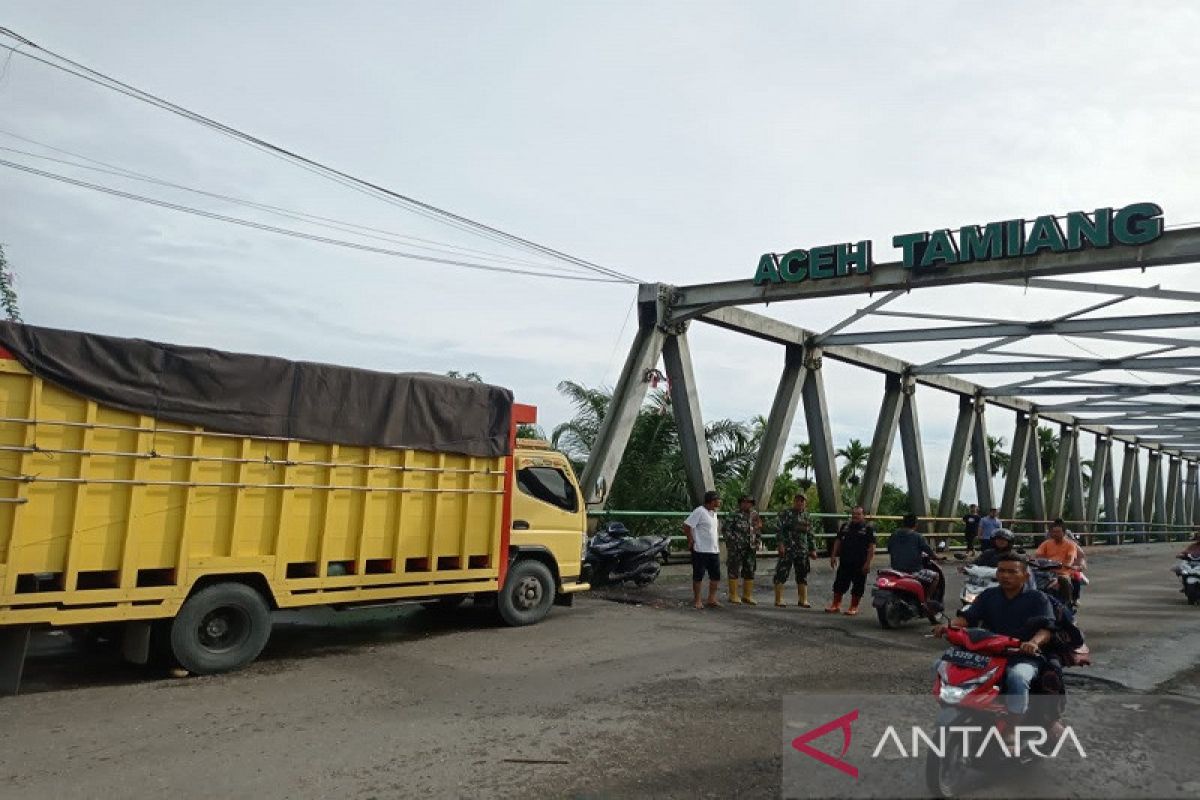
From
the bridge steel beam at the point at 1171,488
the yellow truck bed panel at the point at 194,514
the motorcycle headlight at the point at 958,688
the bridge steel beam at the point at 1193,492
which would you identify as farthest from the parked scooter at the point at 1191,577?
the bridge steel beam at the point at 1193,492

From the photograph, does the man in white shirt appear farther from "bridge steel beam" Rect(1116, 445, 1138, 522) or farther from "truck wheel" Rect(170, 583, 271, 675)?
"bridge steel beam" Rect(1116, 445, 1138, 522)

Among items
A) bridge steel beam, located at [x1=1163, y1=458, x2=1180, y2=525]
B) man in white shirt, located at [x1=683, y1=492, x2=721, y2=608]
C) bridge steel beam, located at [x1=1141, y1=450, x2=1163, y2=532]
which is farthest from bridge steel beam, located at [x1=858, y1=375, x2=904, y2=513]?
bridge steel beam, located at [x1=1163, y1=458, x2=1180, y2=525]

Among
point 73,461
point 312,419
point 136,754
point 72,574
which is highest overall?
point 312,419

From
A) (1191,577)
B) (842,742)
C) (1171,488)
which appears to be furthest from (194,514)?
(1171,488)

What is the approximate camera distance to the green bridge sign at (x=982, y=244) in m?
12.6

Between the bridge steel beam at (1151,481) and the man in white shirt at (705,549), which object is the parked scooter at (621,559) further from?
the bridge steel beam at (1151,481)

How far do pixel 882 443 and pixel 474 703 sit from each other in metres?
17.7

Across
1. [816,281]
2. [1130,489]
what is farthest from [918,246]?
[1130,489]

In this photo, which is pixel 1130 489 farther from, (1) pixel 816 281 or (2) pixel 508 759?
(2) pixel 508 759

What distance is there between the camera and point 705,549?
11641 mm

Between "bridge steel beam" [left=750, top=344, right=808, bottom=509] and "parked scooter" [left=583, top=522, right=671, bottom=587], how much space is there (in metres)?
5.41

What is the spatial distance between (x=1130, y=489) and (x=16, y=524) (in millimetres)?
51211

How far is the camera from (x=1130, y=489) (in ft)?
148

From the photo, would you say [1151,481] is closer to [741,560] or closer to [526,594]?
[741,560]
